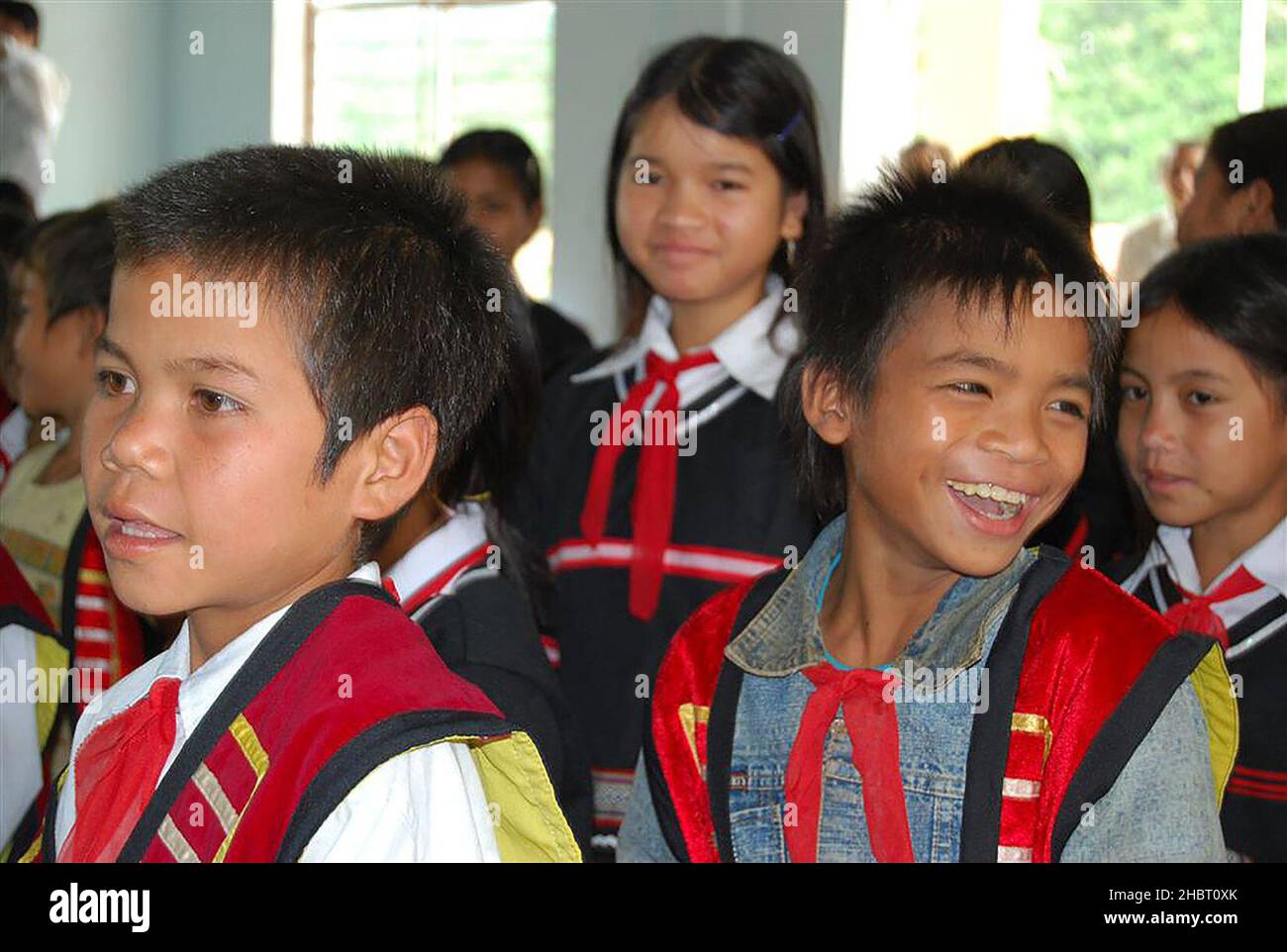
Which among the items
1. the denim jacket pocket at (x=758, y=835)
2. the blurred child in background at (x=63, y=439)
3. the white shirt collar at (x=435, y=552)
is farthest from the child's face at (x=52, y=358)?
the denim jacket pocket at (x=758, y=835)

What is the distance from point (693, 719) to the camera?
1575 millimetres

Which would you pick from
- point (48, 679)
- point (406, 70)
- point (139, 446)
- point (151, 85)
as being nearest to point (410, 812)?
point (139, 446)

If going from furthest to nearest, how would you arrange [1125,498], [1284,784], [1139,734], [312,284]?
[1125,498] < [1284,784] < [1139,734] < [312,284]

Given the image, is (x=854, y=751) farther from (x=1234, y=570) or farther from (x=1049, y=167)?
(x=1049, y=167)

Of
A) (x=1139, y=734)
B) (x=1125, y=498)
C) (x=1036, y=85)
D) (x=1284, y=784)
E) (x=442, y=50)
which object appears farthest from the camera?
(x=442, y=50)

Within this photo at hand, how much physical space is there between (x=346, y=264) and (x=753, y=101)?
131 centimetres

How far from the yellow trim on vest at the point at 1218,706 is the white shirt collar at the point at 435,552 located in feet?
2.84

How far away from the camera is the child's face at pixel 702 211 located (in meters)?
2.35

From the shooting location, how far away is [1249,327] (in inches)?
78.7

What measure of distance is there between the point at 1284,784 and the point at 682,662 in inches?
30.1

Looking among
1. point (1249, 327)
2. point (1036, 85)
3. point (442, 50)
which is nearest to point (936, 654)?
point (1249, 327)

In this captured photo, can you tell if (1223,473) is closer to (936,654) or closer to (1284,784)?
(1284,784)

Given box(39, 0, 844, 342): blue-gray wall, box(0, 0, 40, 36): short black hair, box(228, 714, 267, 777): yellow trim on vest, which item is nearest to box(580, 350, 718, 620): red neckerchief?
box(228, 714, 267, 777): yellow trim on vest

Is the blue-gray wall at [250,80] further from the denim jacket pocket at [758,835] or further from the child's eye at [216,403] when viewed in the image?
the child's eye at [216,403]
